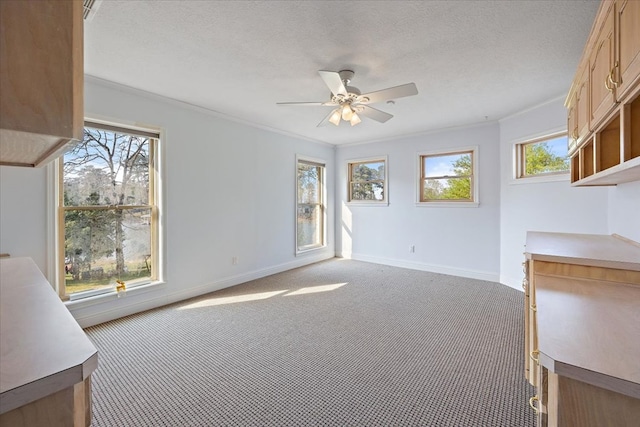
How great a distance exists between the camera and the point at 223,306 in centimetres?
349

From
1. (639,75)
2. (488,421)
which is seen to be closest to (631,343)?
(639,75)

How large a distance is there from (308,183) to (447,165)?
262 centimetres

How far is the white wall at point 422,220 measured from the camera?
15.1 ft

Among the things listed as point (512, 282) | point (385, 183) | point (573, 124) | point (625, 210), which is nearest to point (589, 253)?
point (625, 210)

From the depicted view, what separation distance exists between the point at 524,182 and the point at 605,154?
7.18ft

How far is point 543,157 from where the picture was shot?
3.81 metres

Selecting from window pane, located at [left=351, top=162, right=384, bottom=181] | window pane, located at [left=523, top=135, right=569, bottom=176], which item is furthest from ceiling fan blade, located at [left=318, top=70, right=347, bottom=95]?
window pane, located at [left=351, top=162, right=384, bottom=181]

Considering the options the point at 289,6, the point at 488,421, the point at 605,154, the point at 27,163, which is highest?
the point at 289,6

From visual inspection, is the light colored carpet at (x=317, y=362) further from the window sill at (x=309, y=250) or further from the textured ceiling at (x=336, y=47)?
the textured ceiling at (x=336, y=47)

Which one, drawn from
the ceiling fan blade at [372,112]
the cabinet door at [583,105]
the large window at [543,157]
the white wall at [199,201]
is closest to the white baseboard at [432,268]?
the white wall at [199,201]

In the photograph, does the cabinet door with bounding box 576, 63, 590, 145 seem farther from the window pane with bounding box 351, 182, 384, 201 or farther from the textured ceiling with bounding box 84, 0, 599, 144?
the window pane with bounding box 351, 182, 384, 201

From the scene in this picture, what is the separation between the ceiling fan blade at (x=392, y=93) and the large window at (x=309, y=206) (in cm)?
302

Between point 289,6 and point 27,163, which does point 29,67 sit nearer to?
point 27,163

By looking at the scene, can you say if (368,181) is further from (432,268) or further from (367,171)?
(432,268)
